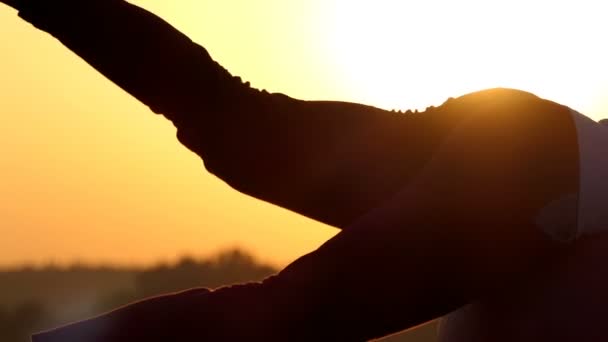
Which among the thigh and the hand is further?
the hand

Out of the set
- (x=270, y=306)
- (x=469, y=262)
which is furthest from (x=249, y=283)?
(x=469, y=262)

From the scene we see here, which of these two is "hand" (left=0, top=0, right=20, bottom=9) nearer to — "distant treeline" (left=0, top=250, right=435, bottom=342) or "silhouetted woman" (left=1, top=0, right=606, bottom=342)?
"silhouetted woman" (left=1, top=0, right=606, bottom=342)

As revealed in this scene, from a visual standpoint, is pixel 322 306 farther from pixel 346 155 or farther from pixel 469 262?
pixel 346 155

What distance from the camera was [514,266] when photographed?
682mm

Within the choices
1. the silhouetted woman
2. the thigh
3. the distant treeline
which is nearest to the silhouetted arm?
the silhouetted woman

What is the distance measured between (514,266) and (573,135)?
0.31ft

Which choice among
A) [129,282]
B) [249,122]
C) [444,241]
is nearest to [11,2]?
[249,122]

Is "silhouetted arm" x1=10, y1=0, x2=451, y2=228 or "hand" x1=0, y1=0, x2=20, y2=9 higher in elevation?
"hand" x1=0, y1=0, x2=20, y2=9

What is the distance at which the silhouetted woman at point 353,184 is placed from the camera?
62 centimetres

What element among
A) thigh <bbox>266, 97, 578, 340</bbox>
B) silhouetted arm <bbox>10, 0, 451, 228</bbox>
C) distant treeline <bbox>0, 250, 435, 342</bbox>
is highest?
distant treeline <bbox>0, 250, 435, 342</bbox>

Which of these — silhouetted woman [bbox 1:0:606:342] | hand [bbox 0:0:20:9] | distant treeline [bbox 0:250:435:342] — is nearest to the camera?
silhouetted woman [bbox 1:0:606:342]

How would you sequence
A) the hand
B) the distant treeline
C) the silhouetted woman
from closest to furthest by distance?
the silhouetted woman, the hand, the distant treeline

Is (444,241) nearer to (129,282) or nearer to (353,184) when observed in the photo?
(353,184)

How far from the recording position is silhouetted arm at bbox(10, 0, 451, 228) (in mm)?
778
